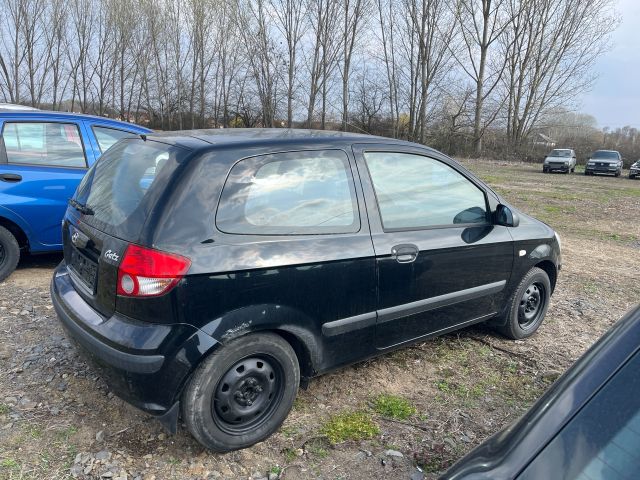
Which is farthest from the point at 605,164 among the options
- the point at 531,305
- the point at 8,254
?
the point at 8,254

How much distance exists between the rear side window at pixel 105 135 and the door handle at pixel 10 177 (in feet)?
2.93

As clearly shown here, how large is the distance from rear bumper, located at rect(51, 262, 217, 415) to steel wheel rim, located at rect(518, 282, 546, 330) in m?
2.88

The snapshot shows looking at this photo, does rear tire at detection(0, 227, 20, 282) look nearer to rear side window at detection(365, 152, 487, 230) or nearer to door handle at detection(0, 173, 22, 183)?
door handle at detection(0, 173, 22, 183)

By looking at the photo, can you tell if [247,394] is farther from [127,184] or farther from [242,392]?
[127,184]

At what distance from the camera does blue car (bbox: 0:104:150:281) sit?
488 cm

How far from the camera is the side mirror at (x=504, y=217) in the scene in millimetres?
3674


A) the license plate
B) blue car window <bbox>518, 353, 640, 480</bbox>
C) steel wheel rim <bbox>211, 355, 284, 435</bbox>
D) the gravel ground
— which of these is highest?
blue car window <bbox>518, 353, 640, 480</bbox>

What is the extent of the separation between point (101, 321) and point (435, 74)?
39153 mm

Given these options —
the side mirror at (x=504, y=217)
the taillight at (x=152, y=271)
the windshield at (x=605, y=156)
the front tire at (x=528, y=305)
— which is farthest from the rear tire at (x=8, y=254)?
the windshield at (x=605, y=156)

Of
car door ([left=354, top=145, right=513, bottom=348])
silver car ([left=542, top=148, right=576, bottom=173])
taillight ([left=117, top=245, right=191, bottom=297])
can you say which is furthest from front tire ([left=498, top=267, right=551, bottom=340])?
silver car ([left=542, top=148, right=576, bottom=173])

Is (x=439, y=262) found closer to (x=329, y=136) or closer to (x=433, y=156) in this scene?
(x=433, y=156)

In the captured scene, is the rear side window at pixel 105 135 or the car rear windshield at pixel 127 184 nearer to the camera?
the car rear windshield at pixel 127 184

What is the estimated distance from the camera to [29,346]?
375 cm

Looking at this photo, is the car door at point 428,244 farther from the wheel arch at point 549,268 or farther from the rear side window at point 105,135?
the rear side window at point 105,135
